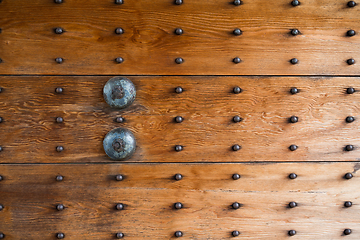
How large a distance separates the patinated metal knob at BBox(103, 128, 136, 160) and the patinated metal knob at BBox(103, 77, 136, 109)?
0.09 m

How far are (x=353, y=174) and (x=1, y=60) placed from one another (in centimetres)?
128

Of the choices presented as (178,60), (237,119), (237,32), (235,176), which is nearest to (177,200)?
(235,176)

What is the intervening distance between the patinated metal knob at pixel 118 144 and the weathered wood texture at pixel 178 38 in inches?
8.2

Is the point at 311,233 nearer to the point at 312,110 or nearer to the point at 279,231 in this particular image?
the point at 279,231

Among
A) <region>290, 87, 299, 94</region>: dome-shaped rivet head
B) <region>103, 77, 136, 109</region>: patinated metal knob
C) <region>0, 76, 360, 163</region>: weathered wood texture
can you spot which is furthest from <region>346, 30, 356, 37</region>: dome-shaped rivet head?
<region>103, 77, 136, 109</region>: patinated metal knob

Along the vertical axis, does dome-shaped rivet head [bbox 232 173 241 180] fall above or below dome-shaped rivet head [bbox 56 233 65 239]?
above

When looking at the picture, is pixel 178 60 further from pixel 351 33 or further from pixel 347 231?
pixel 347 231

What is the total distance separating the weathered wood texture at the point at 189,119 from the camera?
80cm

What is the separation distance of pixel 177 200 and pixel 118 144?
29 cm

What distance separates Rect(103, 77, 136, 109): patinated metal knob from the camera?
2.51 feet

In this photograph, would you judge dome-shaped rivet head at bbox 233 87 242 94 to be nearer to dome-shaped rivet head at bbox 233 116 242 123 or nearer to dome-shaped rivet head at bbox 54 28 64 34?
dome-shaped rivet head at bbox 233 116 242 123

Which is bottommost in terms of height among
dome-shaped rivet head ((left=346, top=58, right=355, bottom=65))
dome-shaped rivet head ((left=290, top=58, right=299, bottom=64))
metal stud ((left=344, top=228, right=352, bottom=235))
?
metal stud ((left=344, top=228, right=352, bottom=235))

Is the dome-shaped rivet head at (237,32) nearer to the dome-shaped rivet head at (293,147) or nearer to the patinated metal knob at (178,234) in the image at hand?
the dome-shaped rivet head at (293,147)

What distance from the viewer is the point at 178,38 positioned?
2.65 ft
